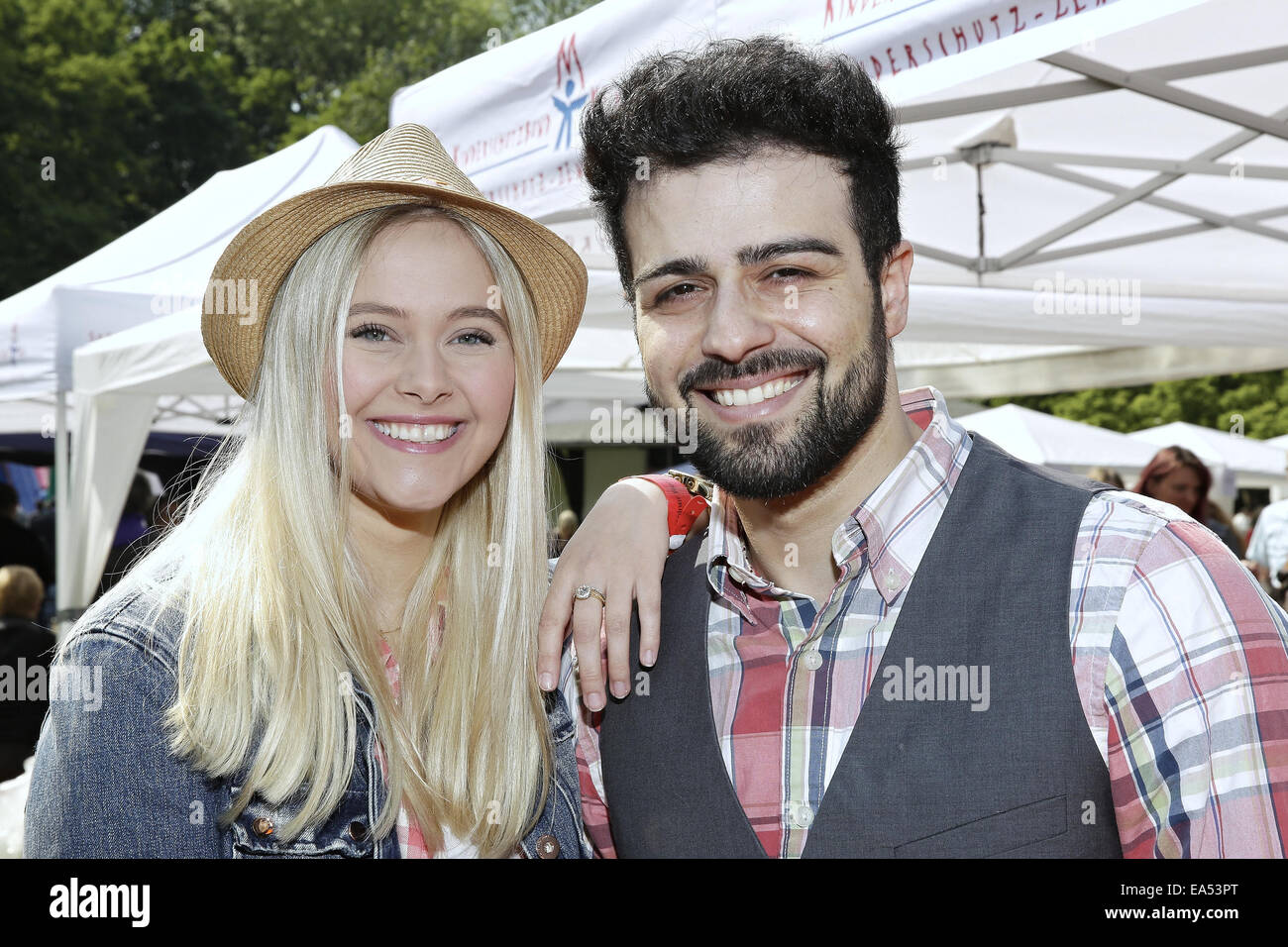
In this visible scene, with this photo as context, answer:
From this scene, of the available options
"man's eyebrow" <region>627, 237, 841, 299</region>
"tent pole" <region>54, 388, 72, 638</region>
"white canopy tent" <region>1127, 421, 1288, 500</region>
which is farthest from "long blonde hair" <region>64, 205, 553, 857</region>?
"white canopy tent" <region>1127, 421, 1288, 500</region>

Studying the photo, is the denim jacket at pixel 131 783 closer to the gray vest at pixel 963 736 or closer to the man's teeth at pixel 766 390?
the gray vest at pixel 963 736

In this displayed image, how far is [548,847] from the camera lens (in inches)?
72.2

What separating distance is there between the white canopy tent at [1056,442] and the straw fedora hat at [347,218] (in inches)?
363

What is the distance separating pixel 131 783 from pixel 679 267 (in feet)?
3.41

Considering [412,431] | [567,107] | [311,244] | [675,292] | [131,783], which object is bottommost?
[131,783]

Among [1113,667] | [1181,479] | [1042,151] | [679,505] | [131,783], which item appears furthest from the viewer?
[1181,479]

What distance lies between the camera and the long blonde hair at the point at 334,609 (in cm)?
167

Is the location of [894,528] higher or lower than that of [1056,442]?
lower

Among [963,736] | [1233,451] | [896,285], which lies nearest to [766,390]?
[896,285]

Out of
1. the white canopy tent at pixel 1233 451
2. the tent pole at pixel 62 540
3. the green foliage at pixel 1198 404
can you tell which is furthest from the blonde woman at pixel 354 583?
the green foliage at pixel 1198 404

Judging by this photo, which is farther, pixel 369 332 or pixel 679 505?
pixel 679 505

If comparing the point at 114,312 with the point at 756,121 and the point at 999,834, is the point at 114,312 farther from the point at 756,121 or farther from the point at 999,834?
the point at 999,834

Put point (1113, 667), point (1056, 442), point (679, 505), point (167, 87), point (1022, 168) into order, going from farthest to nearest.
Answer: point (167, 87) < point (1056, 442) < point (1022, 168) < point (679, 505) < point (1113, 667)

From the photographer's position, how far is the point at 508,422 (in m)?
2.18
